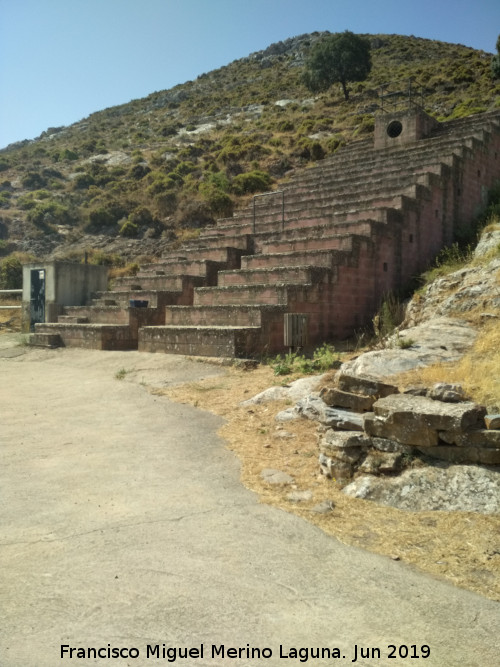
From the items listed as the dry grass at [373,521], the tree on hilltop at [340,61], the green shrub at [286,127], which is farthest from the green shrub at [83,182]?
the dry grass at [373,521]

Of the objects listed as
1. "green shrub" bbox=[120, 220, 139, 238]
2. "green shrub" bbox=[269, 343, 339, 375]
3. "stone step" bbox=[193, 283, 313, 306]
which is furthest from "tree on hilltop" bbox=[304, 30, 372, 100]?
"green shrub" bbox=[269, 343, 339, 375]

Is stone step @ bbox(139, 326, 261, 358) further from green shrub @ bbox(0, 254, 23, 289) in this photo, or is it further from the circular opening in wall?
the circular opening in wall

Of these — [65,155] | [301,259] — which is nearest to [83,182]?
[65,155]

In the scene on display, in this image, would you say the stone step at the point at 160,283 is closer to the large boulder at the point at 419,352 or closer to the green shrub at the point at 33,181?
the large boulder at the point at 419,352

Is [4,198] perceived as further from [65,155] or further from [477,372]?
[477,372]

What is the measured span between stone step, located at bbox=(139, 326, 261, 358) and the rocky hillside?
44.2ft

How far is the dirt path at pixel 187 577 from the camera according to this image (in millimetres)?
2400

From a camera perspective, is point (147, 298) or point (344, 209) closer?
point (147, 298)

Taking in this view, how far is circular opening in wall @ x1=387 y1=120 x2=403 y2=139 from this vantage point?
19.8m

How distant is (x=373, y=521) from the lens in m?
3.86

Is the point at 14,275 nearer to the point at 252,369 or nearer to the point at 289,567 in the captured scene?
the point at 252,369

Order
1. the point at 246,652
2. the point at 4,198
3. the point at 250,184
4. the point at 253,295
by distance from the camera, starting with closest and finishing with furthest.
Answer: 1. the point at 246,652
2. the point at 253,295
3. the point at 250,184
4. the point at 4,198

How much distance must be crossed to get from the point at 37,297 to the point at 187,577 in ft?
47.8

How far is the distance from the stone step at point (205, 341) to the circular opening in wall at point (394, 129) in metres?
13.6
